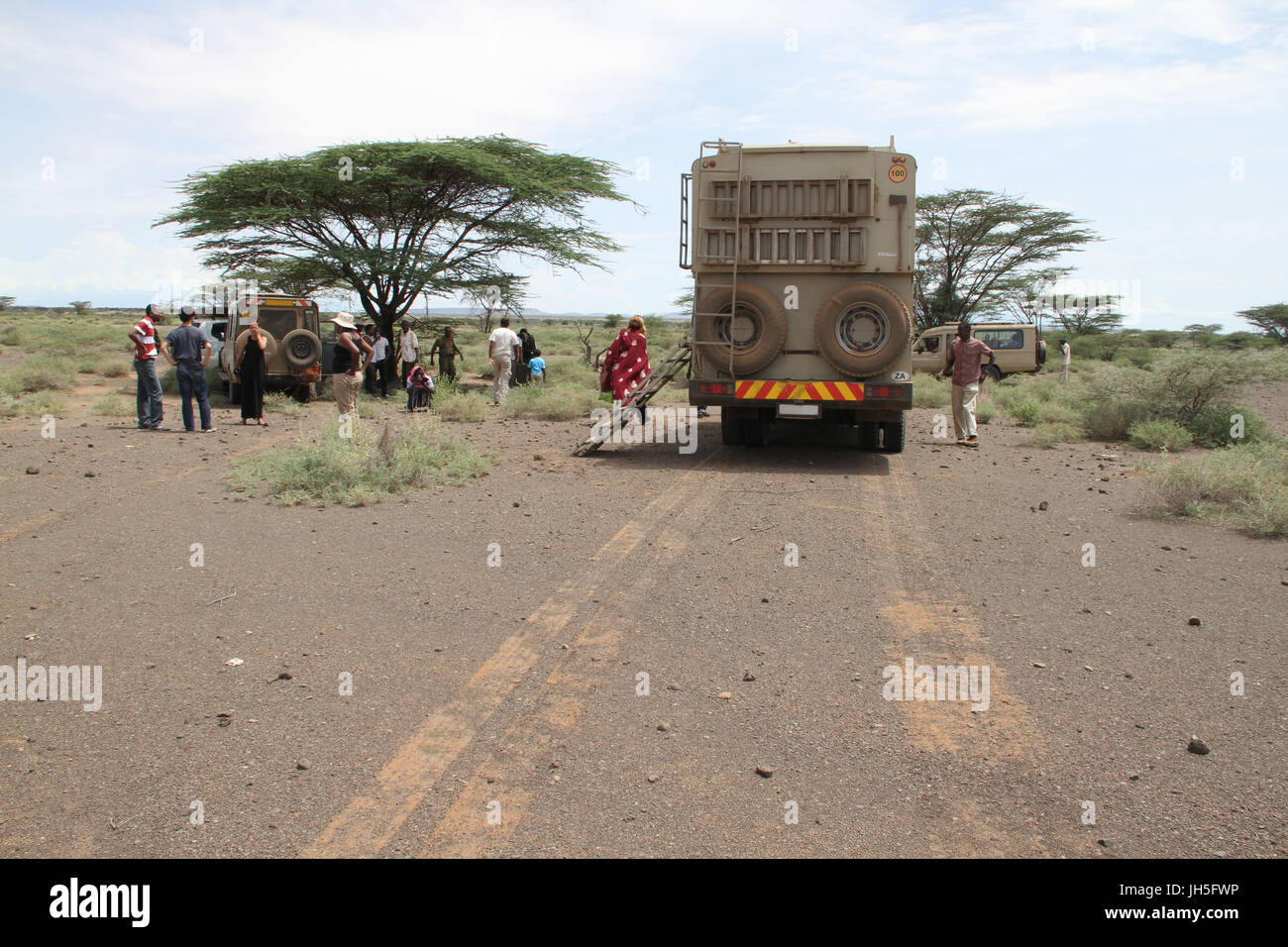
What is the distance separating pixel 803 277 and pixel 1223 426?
716cm

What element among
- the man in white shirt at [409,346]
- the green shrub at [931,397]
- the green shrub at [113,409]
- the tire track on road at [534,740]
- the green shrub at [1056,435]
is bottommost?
the tire track on road at [534,740]

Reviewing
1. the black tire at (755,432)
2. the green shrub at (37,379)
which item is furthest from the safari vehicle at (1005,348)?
the green shrub at (37,379)

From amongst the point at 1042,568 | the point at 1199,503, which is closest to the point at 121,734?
the point at 1042,568

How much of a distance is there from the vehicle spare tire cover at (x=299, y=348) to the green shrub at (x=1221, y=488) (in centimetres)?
1471

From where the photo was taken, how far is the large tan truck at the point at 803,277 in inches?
441

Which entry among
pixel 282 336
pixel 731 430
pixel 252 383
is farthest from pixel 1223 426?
pixel 282 336

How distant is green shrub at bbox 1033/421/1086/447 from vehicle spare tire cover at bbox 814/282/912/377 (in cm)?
396

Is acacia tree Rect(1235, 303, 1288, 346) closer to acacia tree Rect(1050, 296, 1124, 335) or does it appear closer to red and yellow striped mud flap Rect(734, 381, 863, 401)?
acacia tree Rect(1050, 296, 1124, 335)

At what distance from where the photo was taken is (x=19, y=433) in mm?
13273

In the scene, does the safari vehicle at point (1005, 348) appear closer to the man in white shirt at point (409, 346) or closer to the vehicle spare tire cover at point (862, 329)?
the man in white shirt at point (409, 346)

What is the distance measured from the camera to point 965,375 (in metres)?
13.8

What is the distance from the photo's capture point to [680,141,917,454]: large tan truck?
11211mm

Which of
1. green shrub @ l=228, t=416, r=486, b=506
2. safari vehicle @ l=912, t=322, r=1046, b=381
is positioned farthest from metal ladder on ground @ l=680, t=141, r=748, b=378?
safari vehicle @ l=912, t=322, r=1046, b=381

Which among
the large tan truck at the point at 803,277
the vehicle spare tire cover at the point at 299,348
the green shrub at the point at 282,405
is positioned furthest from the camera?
the vehicle spare tire cover at the point at 299,348
